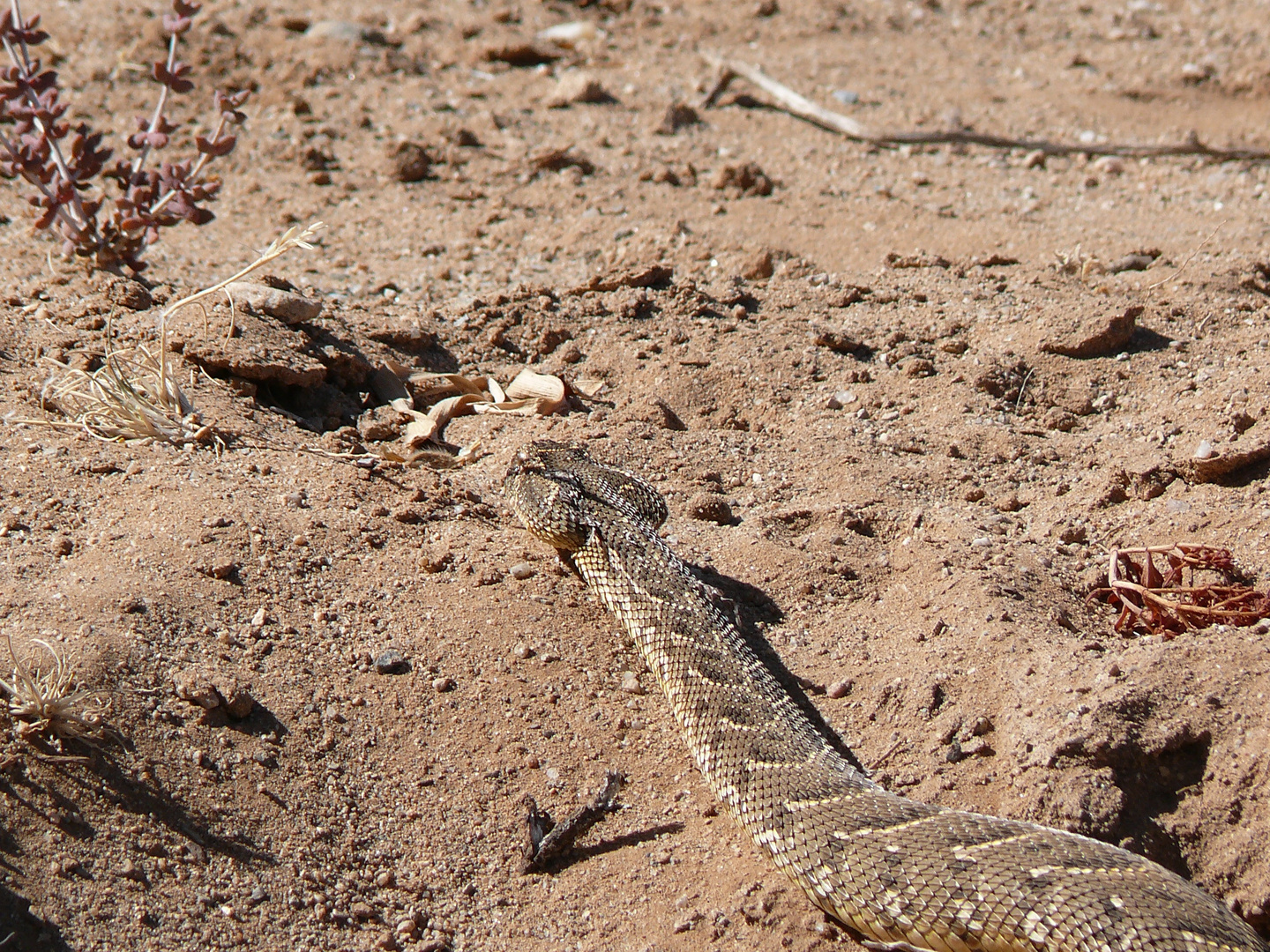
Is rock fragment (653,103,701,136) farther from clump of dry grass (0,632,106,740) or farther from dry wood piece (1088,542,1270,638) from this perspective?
clump of dry grass (0,632,106,740)

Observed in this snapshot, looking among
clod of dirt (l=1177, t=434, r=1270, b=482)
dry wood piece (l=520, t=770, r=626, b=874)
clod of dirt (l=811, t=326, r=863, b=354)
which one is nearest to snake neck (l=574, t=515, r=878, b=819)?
dry wood piece (l=520, t=770, r=626, b=874)

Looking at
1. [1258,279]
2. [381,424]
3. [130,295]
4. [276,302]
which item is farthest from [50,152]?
[1258,279]

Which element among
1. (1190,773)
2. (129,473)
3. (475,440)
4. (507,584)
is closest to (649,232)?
(475,440)

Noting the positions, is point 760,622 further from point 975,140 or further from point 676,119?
point 975,140

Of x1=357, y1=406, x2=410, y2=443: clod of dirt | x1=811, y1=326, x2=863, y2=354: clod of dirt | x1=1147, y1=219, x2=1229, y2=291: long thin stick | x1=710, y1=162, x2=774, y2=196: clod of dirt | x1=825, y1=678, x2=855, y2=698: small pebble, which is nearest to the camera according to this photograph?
x1=825, y1=678, x2=855, y2=698: small pebble

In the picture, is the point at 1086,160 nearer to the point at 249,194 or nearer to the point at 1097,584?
the point at 1097,584

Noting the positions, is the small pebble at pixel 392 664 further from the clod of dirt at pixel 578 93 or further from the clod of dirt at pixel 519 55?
the clod of dirt at pixel 519 55
